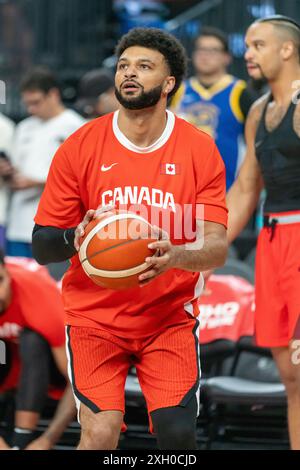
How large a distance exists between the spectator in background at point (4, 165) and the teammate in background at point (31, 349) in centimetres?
162

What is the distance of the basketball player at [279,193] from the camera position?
212 inches

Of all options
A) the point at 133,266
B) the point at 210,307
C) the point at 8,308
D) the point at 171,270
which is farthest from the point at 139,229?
the point at 210,307

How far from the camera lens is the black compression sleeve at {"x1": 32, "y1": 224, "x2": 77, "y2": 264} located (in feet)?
14.6

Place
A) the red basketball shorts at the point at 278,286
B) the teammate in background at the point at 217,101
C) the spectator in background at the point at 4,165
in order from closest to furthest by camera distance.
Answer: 1. the red basketball shorts at the point at 278,286
2. the teammate in background at the point at 217,101
3. the spectator in background at the point at 4,165

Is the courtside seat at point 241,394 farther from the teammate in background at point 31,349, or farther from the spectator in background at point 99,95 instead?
the spectator in background at point 99,95

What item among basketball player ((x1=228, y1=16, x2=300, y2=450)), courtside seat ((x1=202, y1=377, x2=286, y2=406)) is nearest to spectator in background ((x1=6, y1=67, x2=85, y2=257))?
courtside seat ((x1=202, y1=377, x2=286, y2=406))

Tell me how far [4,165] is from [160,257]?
13.3ft

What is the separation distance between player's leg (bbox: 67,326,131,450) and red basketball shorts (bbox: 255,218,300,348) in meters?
1.02

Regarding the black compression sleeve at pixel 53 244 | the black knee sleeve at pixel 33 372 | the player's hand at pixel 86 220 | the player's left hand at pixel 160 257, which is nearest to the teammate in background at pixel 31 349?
the black knee sleeve at pixel 33 372

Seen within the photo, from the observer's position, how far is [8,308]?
633 cm

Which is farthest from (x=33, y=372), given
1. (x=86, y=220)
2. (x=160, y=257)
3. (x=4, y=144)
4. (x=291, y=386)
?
(x=4, y=144)

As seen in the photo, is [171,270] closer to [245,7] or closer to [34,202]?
[34,202]

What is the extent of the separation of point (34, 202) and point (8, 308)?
2.03m
